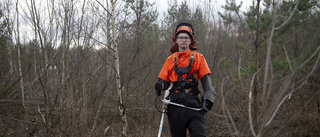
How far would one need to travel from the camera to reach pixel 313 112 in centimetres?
495

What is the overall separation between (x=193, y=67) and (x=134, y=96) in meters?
3.18

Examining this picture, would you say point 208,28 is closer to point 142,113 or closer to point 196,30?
point 196,30

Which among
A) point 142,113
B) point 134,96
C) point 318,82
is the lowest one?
point 142,113

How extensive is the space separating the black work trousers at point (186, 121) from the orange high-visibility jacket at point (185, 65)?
44 cm

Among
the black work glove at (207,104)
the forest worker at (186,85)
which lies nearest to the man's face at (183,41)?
the forest worker at (186,85)

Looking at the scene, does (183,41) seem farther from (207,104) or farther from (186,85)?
(207,104)

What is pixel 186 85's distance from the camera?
2.94m

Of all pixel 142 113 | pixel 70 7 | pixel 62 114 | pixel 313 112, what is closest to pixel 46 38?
pixel 70 7

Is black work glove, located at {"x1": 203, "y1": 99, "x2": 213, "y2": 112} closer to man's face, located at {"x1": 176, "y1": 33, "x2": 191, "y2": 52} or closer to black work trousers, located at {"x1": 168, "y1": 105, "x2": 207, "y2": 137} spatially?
black work trousers, located at {"x1": 168, "y1": 105, "x2": 207, "y2": 137}

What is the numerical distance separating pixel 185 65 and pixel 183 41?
35 cm

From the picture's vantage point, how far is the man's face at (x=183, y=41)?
310 centimetres

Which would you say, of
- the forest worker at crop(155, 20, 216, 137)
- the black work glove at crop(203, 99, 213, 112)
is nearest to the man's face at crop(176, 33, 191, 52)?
the forest worker at crop(155, 20, 216, 137)

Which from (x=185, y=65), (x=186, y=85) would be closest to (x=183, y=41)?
(x=185, y=65)

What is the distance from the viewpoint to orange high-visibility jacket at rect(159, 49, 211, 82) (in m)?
3.00
